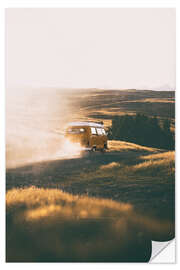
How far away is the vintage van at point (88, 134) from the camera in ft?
23.5

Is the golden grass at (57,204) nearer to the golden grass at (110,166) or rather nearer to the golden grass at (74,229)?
the golden grass at (74,229)

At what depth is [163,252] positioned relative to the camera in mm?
6648

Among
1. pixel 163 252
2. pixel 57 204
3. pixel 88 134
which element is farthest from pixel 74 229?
pixel 88 134

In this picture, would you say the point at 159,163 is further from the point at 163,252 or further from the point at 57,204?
the point at 57,204

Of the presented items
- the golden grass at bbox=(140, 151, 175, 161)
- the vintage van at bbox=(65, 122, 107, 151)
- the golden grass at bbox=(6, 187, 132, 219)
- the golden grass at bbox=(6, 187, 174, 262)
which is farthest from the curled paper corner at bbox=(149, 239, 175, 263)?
the vintage van at bbox=(65, 122, 107, 151)

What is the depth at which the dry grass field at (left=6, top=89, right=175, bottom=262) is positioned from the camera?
659 cm

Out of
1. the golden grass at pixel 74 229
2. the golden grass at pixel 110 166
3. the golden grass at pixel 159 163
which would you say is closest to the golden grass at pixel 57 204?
the golden grass at pixel 74 229

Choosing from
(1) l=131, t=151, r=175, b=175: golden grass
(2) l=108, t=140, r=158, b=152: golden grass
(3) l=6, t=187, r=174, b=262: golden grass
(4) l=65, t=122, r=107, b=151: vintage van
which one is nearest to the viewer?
(3) l=6, t=187, r=174, b=262: golden grass

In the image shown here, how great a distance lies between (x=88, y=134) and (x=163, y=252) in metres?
3.03

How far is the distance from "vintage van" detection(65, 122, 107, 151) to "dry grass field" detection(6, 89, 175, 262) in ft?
0.56

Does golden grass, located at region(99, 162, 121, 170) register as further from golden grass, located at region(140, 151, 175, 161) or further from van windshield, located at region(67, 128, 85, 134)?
van windshield, located at region(67, 128, 85, 134)

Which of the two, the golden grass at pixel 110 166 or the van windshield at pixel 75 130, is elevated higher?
the van windshield at pixel 75 130

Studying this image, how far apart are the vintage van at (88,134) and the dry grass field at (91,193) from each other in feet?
0.56
